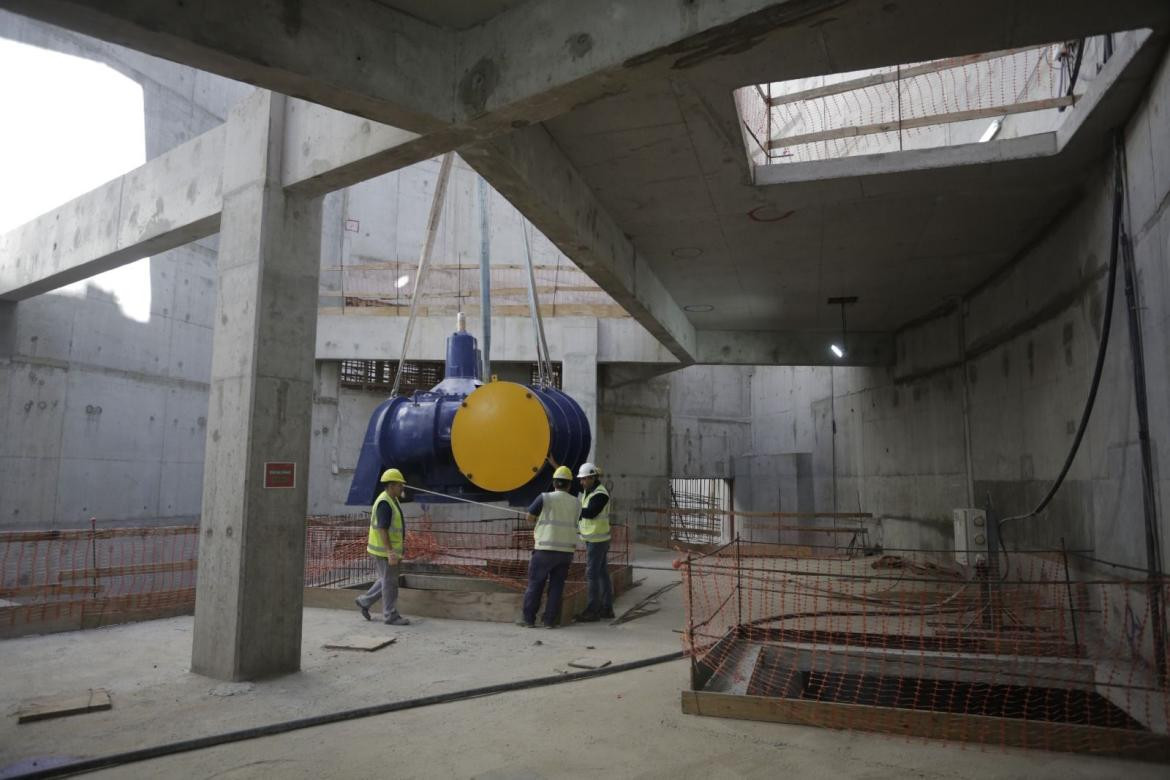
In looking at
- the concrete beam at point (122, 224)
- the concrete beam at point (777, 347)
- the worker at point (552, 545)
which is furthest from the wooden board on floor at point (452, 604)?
the concrete beam at point (777, 347)

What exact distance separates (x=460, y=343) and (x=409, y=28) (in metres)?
4.35

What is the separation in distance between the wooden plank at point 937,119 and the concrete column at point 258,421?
5023 millimetres

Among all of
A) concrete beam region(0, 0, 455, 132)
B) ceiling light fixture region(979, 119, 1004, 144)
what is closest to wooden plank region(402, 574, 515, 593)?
concrete beam region(0, 0, 455, 132)

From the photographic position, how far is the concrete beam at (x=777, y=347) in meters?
15.3

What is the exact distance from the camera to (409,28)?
485 cm

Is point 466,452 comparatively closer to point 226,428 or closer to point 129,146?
point 226,428

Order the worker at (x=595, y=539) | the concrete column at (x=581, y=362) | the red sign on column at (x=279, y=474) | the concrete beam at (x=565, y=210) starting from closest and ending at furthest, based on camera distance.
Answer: the concrete beam at (x=565, y=210), the red sign on column at (x=279, y=474), the worker at (x=595, y=539), the concrete column at (x=581, y=362)

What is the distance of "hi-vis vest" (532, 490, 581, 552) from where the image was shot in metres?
8.01

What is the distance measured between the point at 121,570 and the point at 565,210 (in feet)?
23.9

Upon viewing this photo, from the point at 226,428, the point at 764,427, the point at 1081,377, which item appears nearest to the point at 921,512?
the point at 1081,377

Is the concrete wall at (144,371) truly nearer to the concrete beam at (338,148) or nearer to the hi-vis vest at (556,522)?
the concrete beam at (338,148)

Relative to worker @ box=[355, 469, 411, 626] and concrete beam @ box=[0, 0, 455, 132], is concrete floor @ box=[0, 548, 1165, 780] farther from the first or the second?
concrete beam @ box=[0, 0, 455, 132]

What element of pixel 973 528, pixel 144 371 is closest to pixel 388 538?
pixel 144 371

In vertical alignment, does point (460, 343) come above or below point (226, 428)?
above
